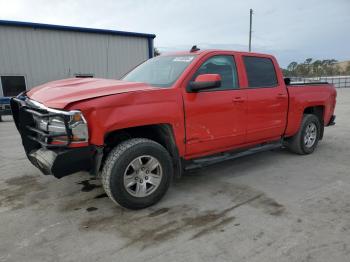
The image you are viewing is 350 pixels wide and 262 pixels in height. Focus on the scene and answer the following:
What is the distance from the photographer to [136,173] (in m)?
3.42

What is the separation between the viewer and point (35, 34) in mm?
15461

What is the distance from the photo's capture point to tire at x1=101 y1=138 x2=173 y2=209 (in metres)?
3.22

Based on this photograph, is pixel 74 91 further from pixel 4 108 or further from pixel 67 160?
pixel 4 108

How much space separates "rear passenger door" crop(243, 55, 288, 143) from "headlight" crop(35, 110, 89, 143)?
8.04ft

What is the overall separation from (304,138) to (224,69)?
245 cm

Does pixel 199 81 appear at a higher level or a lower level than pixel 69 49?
lower

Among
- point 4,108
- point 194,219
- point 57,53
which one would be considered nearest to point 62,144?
point 194,219

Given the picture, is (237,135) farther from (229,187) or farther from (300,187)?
(300,187)

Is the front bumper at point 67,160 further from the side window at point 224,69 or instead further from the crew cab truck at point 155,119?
the side window at point 224,69

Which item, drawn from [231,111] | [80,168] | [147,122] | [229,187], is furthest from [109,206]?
[231,111]

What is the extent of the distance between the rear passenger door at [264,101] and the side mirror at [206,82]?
102 centimetres

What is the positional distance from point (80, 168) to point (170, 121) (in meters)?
1.13

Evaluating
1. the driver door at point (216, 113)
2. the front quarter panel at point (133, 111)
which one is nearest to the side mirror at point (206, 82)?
the driver door at point (216, 113)

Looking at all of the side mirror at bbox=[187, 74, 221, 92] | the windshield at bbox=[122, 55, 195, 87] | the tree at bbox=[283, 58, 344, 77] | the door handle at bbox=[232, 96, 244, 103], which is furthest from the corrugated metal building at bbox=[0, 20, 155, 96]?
the tree at bbox=[283, 58, 344, 77]
